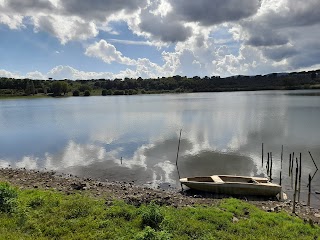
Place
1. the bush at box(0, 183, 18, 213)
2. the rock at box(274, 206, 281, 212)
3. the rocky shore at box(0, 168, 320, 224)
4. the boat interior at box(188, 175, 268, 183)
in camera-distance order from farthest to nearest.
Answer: the boat interior at box(188, 175, 268, 183)
the rock at box(274, 206, 281, 212)
the rocky shore at box(0, 168, 320, 224)
the bush at box(0, 183, 18, 213)

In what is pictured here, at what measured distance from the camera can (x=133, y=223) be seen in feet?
49.0

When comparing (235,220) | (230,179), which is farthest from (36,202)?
(230,179)

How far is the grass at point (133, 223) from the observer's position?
1341 centimetres

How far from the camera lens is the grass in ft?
44.0

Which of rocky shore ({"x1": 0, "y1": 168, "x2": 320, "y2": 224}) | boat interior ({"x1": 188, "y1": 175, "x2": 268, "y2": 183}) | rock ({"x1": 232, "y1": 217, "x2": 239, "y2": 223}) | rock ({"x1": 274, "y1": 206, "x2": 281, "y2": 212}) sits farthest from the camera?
boat interior ({"x1": 188, "y1": 175, "x2": 268, "y2": 183})

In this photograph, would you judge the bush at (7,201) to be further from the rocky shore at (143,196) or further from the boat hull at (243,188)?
the boat hull at (243,188)

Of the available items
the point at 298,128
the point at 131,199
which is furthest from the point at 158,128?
the point at 131,199

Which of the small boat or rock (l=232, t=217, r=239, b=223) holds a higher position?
rock (l=232, t=217, r=239, b=223)

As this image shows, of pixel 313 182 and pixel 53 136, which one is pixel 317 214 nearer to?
pixel 313 182

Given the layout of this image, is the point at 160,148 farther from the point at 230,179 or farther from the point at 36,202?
the point at 36,202

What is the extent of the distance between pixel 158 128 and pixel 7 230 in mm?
55799

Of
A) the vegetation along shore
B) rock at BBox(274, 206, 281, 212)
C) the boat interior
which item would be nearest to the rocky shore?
rock at BBox(274, 206, 281, 212)

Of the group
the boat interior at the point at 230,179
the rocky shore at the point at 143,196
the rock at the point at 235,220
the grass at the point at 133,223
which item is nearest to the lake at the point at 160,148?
the boat interior at the point at 230,179

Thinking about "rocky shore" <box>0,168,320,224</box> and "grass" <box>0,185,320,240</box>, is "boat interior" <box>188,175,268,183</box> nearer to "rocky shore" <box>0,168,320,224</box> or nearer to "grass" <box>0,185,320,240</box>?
"rocky shore" <box>0,168,320,224</box>
